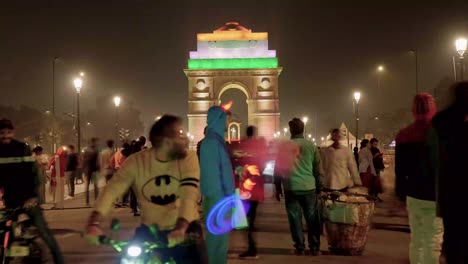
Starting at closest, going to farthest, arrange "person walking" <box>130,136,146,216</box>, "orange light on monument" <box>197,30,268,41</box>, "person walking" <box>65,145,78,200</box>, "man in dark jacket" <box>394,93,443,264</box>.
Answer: "man in dark jacket" <box>394,93,443,264</box> → "person walking" <box>130,136,146,216</box> → "person walking" <box>65,145,78,200</box> → "orange light on monument" <box>197,30,268,41</box>

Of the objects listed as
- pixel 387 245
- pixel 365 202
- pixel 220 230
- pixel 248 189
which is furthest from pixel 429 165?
pixel 387 245

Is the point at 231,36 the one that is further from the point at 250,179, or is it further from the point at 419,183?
the point at 419,183

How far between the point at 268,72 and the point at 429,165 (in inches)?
2802

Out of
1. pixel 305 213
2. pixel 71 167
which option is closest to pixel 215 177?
pixel 305 213

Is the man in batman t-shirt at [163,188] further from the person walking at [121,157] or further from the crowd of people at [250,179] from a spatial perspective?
the person walking at [121,157]

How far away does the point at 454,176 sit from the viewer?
5023 millimetres

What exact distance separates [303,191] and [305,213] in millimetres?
348

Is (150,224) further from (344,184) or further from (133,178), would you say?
(344,184)

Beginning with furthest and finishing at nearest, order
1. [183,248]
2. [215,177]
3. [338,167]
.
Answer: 1. [338,167]
2. [215,177]
3. [183,248]

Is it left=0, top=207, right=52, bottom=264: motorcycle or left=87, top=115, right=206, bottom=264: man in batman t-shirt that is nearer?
left=87, top=115, right=206, bottom=264: man in batman t-shirt

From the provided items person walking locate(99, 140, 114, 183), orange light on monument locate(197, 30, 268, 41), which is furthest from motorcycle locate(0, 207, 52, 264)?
orange light on monument locate(197, 30, 268, 41)

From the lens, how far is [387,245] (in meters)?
10.6

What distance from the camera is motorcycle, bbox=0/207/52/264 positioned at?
7219 millimetres

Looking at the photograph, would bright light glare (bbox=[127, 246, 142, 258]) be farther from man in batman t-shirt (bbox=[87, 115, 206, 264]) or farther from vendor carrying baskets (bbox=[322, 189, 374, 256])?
vendor carrying baskets (bbox=[322, 189, 374, 256])
